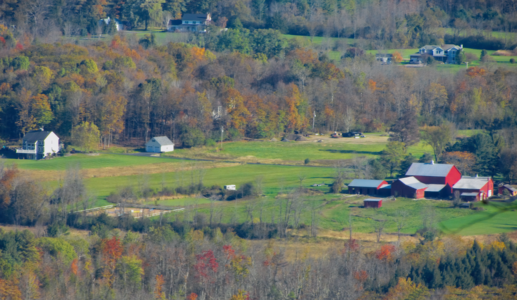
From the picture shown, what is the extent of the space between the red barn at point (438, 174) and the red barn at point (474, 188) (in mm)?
801

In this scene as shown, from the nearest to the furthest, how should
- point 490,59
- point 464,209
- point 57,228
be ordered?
point 57,228 < point 464,209 < point 490,59

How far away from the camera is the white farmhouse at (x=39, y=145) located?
5741cm

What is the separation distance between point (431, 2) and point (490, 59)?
1391 inches

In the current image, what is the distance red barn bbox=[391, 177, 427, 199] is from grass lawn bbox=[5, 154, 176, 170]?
18644mm

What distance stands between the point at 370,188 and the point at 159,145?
2116 cm

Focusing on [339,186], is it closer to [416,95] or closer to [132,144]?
[132,144]

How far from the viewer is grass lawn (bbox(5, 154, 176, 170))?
174ft

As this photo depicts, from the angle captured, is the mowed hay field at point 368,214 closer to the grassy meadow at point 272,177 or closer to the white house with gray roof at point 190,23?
the grassy meadow at point 272,177

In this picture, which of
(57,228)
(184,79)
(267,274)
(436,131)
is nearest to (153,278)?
(267,274)

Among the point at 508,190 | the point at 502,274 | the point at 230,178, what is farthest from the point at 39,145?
the point at 502,274

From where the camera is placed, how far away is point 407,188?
149 ft

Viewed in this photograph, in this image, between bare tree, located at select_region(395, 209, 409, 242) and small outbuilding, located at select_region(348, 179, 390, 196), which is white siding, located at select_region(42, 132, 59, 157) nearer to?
small outbuilding, located at select_region(348, 179, 390, 196)

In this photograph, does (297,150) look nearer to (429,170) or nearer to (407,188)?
(429,170)

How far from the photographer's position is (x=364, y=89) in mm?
80312
